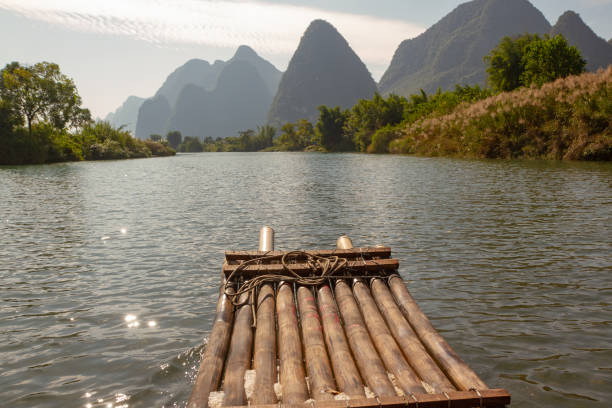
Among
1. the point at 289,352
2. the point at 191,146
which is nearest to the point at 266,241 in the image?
the point at 289,352

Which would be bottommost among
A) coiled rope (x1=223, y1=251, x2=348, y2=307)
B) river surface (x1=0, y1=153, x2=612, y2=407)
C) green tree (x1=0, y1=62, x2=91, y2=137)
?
river surface (x1=0, y1=153, x2=612, y2=407)

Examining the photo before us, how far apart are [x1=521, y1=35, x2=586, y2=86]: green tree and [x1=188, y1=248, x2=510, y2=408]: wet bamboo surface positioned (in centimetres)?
4791

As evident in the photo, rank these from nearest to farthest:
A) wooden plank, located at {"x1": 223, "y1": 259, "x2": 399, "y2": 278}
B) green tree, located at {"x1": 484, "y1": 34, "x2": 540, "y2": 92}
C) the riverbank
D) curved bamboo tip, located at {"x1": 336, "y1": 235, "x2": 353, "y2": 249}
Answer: wooden plank, located at {"x1": 223, "y1": 259, "x2": 399, "y2": 278} → curved bamboo tip, located at {"x1": 336, "y1": 235, "x2": 353, "y2": 249} → the riverbank → green tree, located at {"x1": 484, "y1": 34, "x2": 540, "y2": 92}

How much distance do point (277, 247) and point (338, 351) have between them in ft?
21.5

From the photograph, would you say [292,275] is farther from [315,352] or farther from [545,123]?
[545,123]

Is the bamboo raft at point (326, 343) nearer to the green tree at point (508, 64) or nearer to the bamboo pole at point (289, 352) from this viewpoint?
the bamboo pole at point (289, 352)

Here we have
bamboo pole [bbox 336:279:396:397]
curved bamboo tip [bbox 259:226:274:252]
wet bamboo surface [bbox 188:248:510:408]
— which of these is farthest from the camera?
curved bamboo tip [bbox 259:226:274:252]

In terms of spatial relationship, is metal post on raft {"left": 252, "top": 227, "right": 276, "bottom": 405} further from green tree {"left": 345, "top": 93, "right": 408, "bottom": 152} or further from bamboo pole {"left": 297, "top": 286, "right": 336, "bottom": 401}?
green tree {"left": 345, "top": 93, "right": 408, "bottom": 152}

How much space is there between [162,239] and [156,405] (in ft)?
25.9

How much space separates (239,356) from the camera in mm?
4262

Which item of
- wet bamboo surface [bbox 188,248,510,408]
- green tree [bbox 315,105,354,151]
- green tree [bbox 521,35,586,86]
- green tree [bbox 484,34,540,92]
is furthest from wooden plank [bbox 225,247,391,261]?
green tree [bbox 315,105,354,151]

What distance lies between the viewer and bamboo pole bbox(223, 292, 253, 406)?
11.8 ft

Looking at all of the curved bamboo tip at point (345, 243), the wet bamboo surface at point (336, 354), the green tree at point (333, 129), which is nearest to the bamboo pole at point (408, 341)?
the wet bamboo surface at point (336, 354)

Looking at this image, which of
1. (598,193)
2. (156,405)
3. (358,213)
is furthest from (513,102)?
(156,405)
